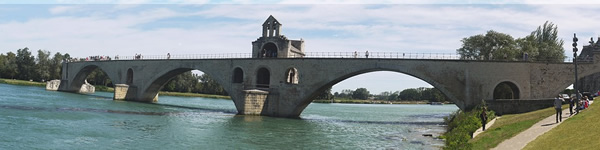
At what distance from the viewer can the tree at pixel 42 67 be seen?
112 m

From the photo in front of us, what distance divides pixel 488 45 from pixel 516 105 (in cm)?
2730

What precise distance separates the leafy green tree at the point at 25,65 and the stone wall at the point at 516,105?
107377 millimetres

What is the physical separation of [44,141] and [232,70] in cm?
3003

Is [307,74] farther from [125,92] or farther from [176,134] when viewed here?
[125,92]

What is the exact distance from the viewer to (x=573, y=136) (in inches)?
704

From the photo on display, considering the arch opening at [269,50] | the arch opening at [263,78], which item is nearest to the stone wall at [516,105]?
the arch opening at [263,78]

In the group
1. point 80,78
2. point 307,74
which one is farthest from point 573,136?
point 80,78

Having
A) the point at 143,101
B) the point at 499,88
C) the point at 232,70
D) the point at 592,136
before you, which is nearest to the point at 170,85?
the point at 143,101

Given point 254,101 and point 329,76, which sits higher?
point 329,76

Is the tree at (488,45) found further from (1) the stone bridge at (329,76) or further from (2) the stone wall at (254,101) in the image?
(2) the stone wall at (254,101)

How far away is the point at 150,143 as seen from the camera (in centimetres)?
2684

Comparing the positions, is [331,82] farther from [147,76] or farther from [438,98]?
[438,98]

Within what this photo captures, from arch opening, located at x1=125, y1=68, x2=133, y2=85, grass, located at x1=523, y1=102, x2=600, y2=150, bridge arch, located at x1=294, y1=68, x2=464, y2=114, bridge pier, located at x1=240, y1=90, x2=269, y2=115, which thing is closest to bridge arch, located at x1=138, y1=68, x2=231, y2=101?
arch opening, located at x1=125, y1=68, x2=133, y2=85

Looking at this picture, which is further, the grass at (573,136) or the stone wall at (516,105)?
the stone wall at (516,105)
